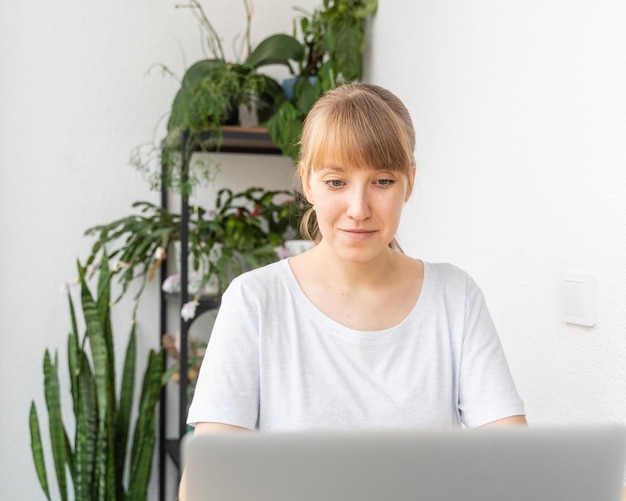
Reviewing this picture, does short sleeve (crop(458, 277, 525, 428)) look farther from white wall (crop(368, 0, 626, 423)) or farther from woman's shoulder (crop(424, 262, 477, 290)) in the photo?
white wall (crop(368, 0, 626, 423))

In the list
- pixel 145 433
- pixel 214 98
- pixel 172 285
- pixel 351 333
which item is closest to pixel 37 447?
pixel 145 433

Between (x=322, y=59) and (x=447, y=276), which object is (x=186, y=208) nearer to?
(x=322, y=59)

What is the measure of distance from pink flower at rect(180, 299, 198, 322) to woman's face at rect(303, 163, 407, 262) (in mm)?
1264

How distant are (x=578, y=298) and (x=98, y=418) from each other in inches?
64.4

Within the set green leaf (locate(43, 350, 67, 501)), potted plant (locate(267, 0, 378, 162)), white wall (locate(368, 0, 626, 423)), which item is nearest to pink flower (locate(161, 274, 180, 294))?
green leaf (locate(43, 350, 67, 501))

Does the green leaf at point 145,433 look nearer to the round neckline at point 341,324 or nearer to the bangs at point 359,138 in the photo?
the round neckline at point 341,324

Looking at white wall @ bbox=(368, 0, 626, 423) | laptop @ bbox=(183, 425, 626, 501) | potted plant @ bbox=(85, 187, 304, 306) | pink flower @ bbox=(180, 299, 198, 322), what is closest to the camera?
laptop @ bbox=(183, 425, 626, 501)

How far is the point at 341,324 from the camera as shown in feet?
4.53

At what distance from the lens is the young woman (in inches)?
51.4

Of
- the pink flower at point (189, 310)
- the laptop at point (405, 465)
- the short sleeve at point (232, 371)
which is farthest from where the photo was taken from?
the pink flower at point (189, 310)

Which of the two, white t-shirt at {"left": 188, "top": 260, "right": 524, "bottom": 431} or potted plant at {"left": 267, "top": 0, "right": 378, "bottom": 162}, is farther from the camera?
potted plant at {"left": 267, "top": 0, "right": 378, "bottom": 162}

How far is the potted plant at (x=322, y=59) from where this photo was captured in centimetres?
265

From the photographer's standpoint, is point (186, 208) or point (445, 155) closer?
point (445, 155)

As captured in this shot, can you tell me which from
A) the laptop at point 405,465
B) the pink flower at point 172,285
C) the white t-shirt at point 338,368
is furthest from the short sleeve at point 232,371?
the pink flower at point 172,285
